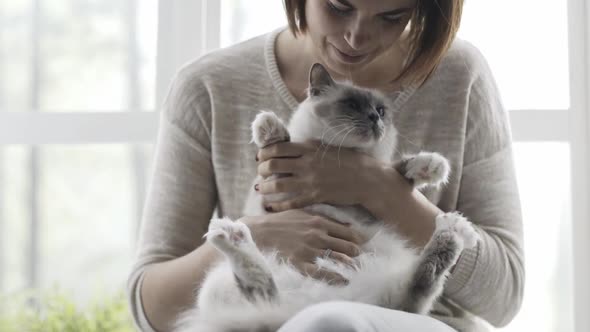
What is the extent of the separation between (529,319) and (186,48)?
1.38 m

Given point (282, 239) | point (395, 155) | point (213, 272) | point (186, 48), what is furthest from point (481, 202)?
point (186, 48)

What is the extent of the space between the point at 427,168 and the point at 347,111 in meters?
0.19

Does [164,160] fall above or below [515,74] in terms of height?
below

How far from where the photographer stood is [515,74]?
6.93 ft

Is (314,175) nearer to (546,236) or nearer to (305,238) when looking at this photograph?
(305,238)

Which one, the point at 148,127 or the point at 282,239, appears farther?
the point at 148,127

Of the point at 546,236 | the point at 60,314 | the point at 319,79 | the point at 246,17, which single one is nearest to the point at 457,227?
the point at 319,79

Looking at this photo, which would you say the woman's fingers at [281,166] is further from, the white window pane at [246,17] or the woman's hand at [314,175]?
the white window pane at [246,17]

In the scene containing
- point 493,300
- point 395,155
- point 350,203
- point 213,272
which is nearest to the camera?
point 213,272

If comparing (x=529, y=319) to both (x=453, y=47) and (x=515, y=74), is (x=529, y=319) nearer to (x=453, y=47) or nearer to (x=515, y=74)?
(x=515, y=74)

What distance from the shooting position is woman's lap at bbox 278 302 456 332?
A: 0.82m

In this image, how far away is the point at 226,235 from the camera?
1.00 m

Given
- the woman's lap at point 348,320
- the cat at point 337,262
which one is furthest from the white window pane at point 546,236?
the woman's lap at point 348,320

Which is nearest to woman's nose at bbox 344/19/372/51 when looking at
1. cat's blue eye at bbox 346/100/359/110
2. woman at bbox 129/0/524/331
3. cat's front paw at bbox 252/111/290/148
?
woman at bbox 129/0/524/331
